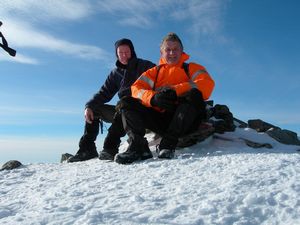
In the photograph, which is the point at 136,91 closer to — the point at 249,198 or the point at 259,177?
the point at 259,177

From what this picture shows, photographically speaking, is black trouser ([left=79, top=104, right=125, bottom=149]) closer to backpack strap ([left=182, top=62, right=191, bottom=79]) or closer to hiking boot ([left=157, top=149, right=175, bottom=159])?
backpack strap ([left=182, top=62, right=191, bottom=79])

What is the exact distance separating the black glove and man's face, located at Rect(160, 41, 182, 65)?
649mm

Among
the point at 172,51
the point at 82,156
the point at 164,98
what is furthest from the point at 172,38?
the point at 82,156

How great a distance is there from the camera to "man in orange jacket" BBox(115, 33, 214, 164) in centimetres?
557

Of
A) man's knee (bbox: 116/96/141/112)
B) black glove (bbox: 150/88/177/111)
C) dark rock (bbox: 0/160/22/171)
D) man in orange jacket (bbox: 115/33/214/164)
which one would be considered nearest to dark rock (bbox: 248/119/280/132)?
man in orange jacket (bbox: 115/33/214/164)

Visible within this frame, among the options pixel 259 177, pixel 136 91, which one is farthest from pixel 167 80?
pixel 259 177

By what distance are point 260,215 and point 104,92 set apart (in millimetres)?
4676

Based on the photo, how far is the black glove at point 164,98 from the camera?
5594 mm

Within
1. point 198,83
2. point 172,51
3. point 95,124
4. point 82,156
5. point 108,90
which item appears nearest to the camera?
point 198,83

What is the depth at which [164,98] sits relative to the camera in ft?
18.4

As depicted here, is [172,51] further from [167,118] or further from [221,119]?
[221,119]

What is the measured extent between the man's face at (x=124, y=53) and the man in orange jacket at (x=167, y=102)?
0.93m

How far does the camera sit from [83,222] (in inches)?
124

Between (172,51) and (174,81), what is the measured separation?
18.2 inches
